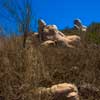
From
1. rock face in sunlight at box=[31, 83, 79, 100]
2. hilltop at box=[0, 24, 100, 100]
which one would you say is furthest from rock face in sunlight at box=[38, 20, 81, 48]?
rock face in sunlight at box=[31, 83, 79, 100]

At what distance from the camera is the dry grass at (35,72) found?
28.5ft

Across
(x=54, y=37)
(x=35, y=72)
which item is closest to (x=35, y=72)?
(x=35, y=72)

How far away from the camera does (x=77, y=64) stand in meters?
10.9

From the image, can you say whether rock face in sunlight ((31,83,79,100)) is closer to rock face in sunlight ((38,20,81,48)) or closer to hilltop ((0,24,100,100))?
hilltop ((0,24,100,100))

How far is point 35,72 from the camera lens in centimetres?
911

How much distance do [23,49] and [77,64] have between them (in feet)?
6.16

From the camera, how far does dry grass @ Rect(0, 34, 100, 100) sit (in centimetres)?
867

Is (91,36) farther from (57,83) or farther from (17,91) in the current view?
(17,91)

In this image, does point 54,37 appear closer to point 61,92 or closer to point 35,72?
point 35,72

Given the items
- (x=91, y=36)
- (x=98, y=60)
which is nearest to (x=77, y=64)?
(x=98, y=60)

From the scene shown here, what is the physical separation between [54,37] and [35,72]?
8459 mm

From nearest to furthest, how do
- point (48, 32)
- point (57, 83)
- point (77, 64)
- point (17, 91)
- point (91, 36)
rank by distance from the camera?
point (17, 91), point (57, 83), point (77, 64), point (91, 36), point (48, 32)

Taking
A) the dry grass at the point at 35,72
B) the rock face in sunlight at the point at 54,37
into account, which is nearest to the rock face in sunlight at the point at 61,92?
the dry grass at the point at 35,72

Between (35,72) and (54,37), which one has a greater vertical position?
(54,37)
